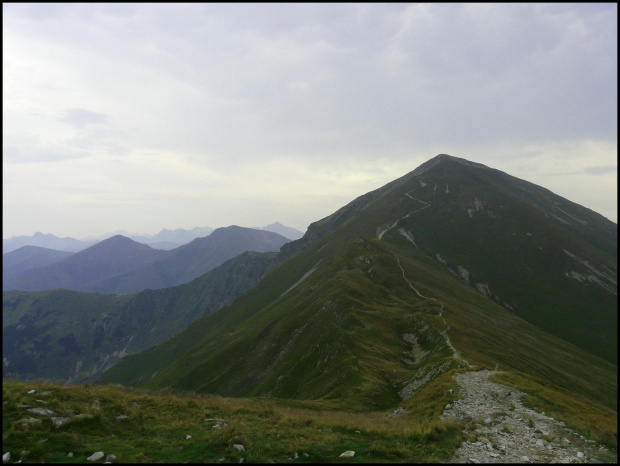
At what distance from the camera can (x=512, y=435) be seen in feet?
67.3

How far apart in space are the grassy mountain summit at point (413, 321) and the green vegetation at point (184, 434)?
17.8 meters

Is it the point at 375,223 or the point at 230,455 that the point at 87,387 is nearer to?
the point at 230,455

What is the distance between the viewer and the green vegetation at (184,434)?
56.9 feet

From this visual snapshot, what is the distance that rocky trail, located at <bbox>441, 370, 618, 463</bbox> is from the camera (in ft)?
57.6

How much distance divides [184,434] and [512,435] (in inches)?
809

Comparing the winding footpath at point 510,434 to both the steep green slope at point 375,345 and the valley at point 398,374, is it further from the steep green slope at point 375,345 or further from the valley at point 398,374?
the steep green slope at point 375,345

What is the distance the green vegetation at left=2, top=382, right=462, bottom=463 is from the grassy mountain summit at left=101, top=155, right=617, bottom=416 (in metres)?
17.8

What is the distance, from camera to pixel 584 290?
490ft

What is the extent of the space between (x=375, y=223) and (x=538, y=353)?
123150 millimetres

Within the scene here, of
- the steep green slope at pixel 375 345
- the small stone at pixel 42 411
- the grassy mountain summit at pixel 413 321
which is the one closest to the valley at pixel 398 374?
the steep green slope at pixel 375 345

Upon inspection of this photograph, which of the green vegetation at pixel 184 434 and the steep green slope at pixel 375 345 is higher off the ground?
the green vegetation at pixel 184 434

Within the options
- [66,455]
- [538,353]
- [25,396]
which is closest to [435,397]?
[66,455]

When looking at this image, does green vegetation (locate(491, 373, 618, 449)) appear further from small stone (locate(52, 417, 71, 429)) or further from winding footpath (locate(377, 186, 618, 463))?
small stone (locate(52, 417, 71, 429))

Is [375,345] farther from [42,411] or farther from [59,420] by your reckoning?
[42,411]
